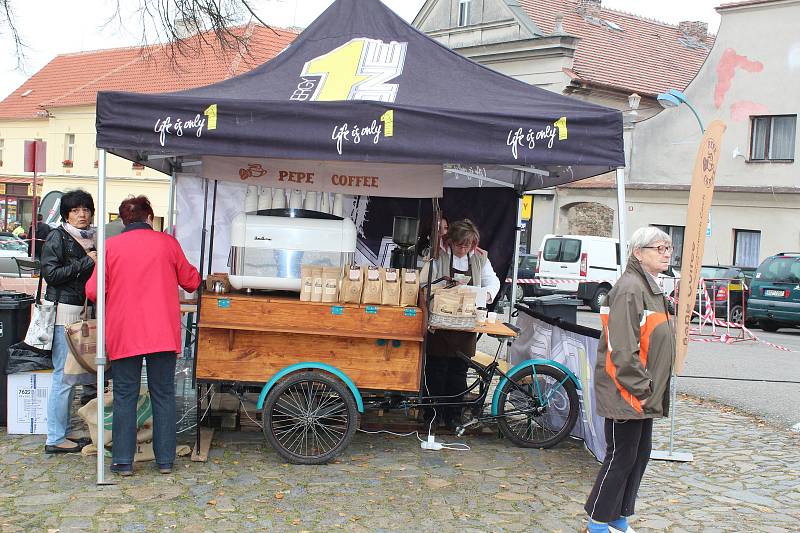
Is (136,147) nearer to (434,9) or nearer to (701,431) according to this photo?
(701,431)

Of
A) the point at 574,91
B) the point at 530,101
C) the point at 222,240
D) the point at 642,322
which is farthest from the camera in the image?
the point at 574,91

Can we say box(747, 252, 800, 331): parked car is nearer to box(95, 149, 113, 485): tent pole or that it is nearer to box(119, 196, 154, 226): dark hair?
box(119, 196, 154, 226): dark hair

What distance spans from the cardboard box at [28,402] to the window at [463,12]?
108 ft

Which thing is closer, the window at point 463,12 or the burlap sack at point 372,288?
the burlap sack at point 372,288

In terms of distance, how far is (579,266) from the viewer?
25.3 m

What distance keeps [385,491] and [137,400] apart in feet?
5.64

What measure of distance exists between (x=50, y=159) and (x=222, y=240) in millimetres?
42515

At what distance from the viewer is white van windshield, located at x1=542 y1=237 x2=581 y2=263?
2548 cm

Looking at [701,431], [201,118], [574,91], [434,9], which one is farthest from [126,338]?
[434,9]

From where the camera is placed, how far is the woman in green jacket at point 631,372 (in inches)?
187

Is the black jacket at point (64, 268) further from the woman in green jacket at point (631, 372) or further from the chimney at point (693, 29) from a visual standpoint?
the chimney at point (693, 29)

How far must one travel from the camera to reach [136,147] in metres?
5.78

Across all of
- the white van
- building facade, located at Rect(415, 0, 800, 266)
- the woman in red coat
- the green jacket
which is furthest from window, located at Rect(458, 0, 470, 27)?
the green jacket

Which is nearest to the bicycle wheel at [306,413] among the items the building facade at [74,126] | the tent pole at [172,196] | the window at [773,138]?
the tent pole at [172,196]
